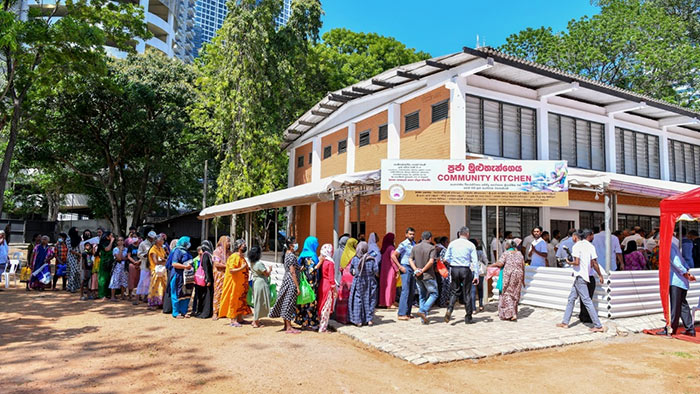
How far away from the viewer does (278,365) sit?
580cm

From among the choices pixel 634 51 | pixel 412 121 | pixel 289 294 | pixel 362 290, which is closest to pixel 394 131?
pixel 412 121

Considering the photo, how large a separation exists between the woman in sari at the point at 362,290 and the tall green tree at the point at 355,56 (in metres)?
20.5

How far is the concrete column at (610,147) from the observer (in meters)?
15.6

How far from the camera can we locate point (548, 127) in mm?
14391

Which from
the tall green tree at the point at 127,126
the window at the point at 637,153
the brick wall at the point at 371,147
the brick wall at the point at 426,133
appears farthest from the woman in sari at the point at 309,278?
the tall green tree at the point at 127,126

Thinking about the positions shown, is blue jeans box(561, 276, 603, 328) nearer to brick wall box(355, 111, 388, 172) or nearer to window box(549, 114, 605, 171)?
window box(549, 114, 605, 171)

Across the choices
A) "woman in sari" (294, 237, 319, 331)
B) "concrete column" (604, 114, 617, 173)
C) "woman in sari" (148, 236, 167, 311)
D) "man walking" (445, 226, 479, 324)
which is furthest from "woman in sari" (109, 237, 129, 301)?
"concrete column" (604, 114, 617, 173)

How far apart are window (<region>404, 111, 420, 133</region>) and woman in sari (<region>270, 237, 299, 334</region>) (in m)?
7.66

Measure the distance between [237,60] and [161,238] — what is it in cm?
1250

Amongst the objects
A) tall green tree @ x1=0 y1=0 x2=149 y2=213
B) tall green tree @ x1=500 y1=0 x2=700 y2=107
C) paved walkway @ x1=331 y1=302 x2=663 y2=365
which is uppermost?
tall green tree @ x1=500 y1=0 x2=700 y2=107

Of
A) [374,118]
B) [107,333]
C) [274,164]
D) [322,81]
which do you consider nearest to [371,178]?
[107,333]

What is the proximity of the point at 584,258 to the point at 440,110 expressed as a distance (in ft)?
21.3

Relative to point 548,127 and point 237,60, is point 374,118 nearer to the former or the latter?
point 548,127

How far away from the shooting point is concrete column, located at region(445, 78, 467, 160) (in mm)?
12453
